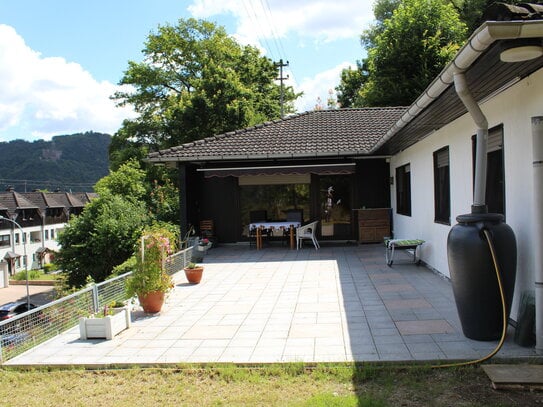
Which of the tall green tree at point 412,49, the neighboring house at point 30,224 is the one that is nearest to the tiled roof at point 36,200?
the neighboring house at point 30,224

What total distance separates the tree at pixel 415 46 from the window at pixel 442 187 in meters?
15.0

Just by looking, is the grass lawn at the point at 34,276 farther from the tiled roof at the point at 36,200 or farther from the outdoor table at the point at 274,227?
the outdoor table at the point at 274,227

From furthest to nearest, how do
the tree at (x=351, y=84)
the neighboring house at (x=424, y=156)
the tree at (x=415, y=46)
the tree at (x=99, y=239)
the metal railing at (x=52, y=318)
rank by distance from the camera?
the tree at (x=351, y=84)
the tree at (x=415, y=46)
the tree at (x=99, y=239)
the metal railing at (x=52, y=318)
the neighboring house at (x=424, y=156)

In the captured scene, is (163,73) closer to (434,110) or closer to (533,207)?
(434,110)

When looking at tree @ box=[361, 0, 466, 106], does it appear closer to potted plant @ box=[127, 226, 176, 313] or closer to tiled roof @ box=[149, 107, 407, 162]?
tiled roof @ box=[149, 107, 407, 162]

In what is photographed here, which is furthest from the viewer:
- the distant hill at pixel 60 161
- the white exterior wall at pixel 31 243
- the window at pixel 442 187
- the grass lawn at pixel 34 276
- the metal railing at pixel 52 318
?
the distant hill at pixel 60 161

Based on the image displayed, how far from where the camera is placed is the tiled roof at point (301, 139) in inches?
545

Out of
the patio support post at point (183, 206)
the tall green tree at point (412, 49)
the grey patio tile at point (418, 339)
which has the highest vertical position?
the tall green tree at point (412, 49)

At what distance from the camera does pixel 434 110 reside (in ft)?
22.9

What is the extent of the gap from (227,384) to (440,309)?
11.8 feet

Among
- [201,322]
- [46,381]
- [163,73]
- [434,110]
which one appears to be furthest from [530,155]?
[163,73]

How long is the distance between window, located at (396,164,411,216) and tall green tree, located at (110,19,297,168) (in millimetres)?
14290

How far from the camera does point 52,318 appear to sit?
20.4 ft

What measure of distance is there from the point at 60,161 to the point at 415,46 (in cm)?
7903
